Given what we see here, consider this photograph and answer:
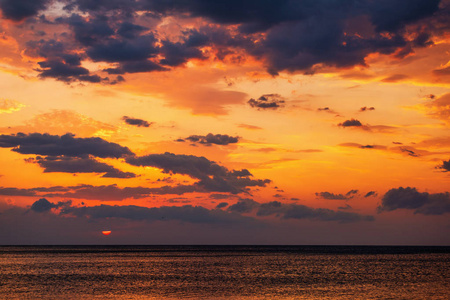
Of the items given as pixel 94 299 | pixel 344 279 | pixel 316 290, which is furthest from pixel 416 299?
pixel 94 299

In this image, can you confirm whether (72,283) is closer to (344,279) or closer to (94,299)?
(94,299)

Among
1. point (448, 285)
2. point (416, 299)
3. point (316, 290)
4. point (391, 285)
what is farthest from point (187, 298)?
point (448, 285)

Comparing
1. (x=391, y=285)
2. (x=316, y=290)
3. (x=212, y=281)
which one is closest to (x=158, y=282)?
(x=212, y=281)

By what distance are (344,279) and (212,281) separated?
23.6m

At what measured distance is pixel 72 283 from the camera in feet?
276

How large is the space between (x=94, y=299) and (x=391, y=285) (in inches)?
1800

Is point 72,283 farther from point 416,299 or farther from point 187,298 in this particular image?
point 416,299

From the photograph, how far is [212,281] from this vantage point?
8625cm

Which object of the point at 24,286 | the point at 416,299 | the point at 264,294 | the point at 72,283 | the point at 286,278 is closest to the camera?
the point at 416,299

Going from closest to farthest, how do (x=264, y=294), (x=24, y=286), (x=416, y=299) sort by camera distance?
(x=416, y=299), (x=264, y=294), (x=24, y=286)

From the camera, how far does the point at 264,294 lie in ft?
221

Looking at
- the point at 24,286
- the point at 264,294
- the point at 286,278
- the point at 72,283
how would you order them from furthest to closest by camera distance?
1. the point at 286,278
2. the point at 72,283
3. the point at 24,286
4. the point at 264,294

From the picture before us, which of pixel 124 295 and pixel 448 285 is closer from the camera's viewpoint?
pixel 124 295

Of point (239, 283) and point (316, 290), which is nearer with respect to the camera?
point (316, 290)
